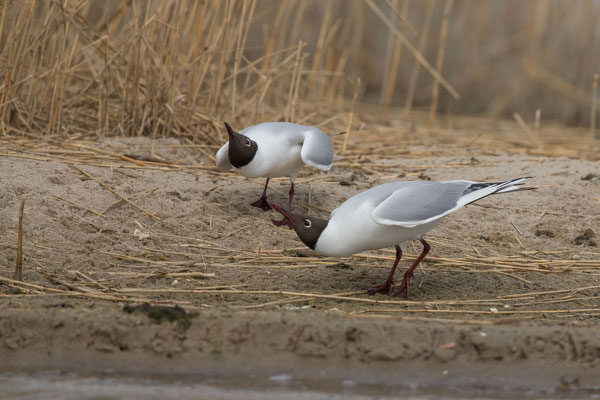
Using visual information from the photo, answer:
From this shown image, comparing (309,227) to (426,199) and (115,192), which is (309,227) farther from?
(115,192)

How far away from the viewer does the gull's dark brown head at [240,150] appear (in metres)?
4.52

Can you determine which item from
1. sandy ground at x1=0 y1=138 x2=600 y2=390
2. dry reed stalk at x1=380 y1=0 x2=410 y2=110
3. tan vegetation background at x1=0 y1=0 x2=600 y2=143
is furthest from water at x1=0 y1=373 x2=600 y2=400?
dry reed stalk at x1=380 y1=0 x2=410 y2=110

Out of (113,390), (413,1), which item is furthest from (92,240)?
(413,1)

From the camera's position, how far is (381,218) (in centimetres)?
346

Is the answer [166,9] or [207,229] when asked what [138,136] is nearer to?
[166,9]

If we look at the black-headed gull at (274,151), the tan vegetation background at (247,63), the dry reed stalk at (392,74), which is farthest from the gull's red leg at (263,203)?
the dry reed stalk at (392,74)

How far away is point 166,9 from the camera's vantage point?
18.5 ft

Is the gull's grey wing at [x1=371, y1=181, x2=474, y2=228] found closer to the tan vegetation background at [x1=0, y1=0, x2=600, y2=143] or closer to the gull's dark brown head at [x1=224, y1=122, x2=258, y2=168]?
the gull's dark brown head at [x1=224, y1=122, x2=258, y2=168]

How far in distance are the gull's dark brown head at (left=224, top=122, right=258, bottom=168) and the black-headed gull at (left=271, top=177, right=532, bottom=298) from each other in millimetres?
1015

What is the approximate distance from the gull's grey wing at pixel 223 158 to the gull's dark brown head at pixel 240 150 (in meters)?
0.19

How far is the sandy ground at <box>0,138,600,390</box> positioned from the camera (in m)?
2.95

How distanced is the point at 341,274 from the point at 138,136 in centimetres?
241

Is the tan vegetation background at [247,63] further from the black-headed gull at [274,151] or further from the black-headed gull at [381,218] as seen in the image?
the black-headed gull at [381,218]

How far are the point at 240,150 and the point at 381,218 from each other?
4.37 feet
